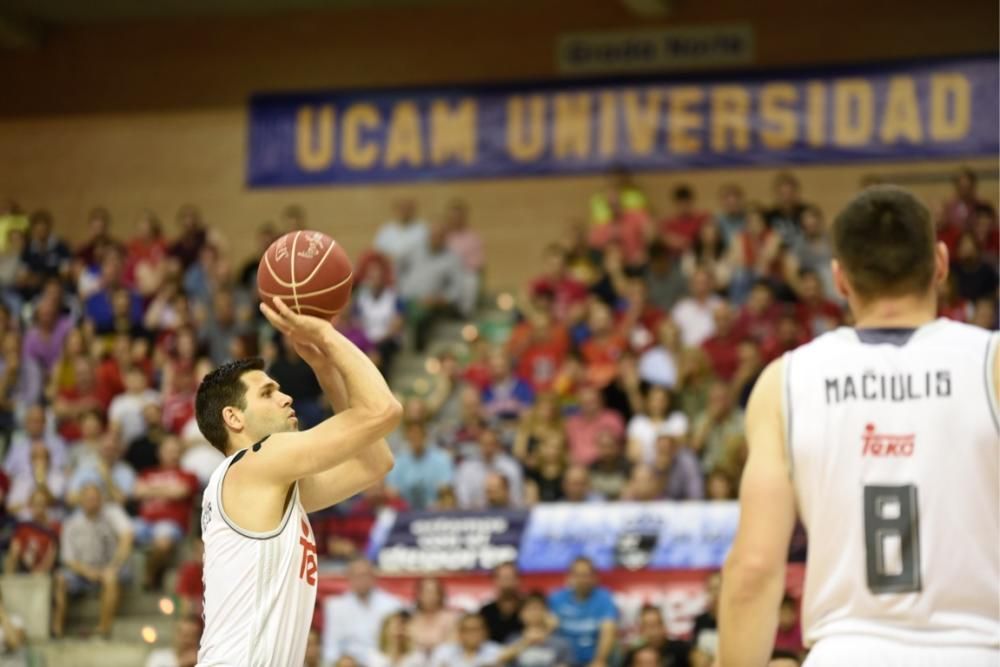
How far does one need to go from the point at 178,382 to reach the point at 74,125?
287 inches

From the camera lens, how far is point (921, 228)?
12.0 feet

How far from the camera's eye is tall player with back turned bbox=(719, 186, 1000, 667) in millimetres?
3494

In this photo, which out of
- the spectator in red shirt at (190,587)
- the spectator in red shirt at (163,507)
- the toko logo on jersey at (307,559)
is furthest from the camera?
the spectator in red shirt at (163,507)

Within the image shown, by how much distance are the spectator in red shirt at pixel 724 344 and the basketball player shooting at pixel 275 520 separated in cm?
879

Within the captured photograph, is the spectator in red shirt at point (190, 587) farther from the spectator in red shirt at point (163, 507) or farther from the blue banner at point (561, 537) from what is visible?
the blue banner at point (561, 537)

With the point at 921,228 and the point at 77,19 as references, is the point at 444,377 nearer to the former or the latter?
the point at 77,19

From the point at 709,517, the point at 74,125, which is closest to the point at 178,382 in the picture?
the point at 709,517

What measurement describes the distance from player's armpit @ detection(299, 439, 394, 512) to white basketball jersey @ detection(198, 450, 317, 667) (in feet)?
0.87

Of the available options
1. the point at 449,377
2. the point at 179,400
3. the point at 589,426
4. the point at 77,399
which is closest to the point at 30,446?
the point at 77,399

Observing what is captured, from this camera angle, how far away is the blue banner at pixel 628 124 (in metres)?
17.4

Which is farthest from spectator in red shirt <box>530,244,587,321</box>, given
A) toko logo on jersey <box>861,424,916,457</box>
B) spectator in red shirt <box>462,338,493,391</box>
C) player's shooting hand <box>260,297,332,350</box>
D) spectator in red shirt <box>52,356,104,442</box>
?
toko logo on jersey <box>861,424,916,457</box>

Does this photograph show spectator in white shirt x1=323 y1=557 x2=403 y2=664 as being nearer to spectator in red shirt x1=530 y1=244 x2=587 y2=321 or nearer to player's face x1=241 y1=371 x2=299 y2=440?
spectator in red shirt x1=530 y1=244 x2=587 y2=321

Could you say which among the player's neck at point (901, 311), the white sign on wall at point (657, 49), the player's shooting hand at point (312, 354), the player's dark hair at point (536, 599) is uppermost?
the white sign on wall at point (657, 49)

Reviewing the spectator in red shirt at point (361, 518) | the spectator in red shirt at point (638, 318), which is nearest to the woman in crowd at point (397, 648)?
the spectator in red shirt at point (361, 518)
